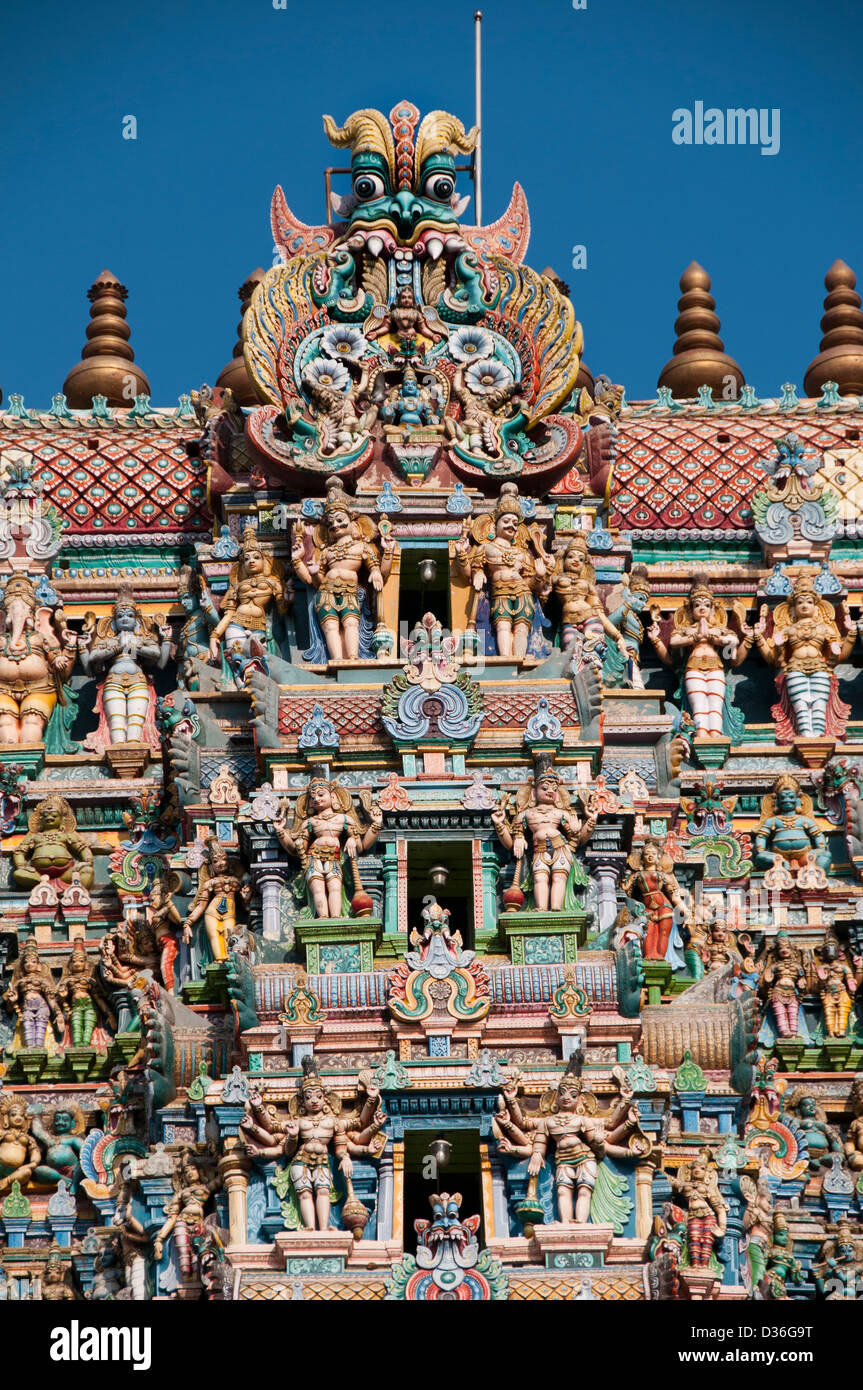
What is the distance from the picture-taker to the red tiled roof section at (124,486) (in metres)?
44.7

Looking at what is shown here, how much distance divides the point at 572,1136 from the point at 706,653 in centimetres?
981

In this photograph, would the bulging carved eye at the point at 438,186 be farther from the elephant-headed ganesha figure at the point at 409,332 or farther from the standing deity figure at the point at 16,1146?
the standing deity figure at the point at 16,1146

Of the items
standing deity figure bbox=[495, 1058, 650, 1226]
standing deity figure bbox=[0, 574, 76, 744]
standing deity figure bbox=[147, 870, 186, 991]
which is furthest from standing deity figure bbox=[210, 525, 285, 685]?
standing deity figure bbox=[495, 1058, 650, 1226]

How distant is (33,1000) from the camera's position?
38.5m

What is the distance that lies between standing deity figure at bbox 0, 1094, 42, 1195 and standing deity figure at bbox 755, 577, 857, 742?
1107cm

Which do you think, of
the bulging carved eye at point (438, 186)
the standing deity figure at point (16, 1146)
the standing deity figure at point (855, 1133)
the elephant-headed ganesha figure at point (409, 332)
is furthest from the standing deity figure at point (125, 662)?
the standing deity figure at point (855, 1133)

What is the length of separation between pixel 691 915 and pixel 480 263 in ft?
32.8

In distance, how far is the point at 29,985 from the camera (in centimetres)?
3859

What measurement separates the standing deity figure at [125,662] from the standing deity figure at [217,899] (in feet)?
12.0

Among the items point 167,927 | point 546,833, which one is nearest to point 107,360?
point 167,927

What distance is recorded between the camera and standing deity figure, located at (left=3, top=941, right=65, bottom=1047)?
38.5 m

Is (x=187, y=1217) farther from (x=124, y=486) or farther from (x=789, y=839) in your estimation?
(x=124, y=486)
